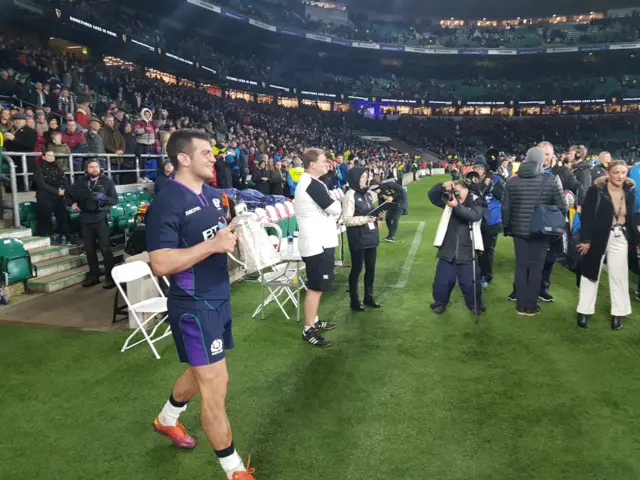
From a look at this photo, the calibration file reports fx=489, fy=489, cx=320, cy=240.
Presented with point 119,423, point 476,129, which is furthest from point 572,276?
point 476,129

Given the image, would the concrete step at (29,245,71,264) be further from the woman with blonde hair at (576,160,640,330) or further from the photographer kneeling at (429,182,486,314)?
the woman with blonde hair at (576,160,640,330)

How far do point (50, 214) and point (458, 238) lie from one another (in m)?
6.47

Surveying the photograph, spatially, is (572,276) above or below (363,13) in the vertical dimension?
below

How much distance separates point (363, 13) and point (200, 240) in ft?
211

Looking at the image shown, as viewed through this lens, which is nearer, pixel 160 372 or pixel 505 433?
pixel 505 433

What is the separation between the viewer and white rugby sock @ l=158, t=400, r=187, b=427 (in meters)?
3.16

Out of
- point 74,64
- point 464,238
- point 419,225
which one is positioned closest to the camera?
point 464,238

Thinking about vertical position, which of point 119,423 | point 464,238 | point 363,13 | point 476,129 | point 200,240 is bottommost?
point 119,423

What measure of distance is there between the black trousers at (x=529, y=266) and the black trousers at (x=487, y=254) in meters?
1.22

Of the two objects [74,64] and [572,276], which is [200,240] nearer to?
[572,276]

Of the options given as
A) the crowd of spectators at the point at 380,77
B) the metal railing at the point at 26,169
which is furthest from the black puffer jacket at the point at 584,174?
the crowd of spectators at the point at 380,77

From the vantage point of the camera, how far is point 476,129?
55094 millimetres

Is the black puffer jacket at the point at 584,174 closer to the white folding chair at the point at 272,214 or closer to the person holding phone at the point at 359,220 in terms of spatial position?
the person holding phone at the point at 359,220

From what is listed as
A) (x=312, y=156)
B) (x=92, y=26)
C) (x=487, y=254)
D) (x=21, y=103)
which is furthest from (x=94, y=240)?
(x=92, y=26)
